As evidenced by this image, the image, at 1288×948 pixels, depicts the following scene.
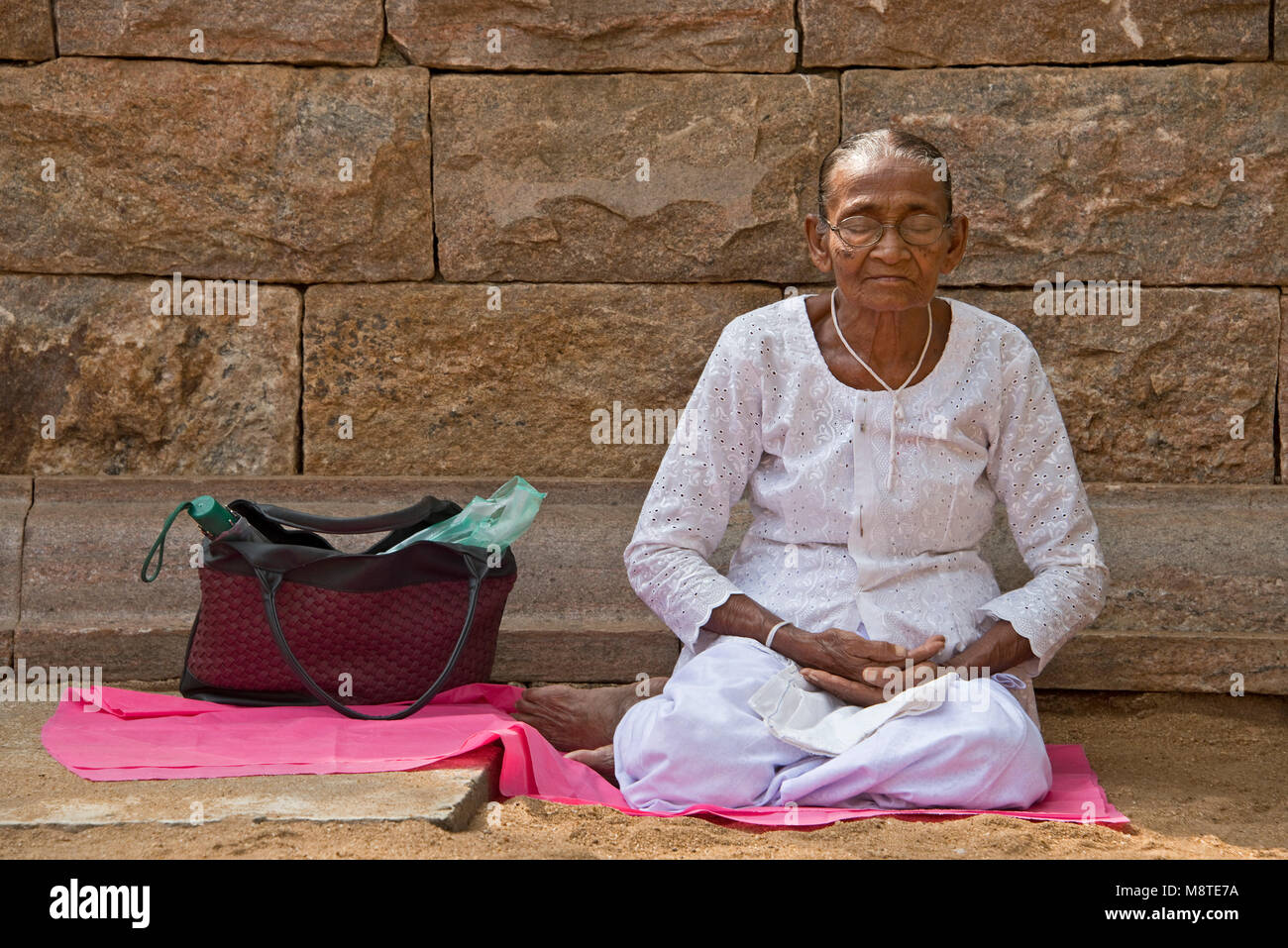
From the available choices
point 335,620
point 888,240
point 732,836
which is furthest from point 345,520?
point 888,240

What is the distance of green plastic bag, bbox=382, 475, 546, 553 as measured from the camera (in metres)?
3.49

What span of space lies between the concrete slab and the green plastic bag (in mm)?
669

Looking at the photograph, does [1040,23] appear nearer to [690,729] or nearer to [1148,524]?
[1148,524]

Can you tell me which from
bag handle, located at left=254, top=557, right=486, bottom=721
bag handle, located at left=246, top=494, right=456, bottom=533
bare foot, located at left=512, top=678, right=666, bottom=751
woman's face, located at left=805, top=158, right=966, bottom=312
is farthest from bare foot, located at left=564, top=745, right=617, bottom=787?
woman's face, located at left=805, top=158, right=966, bottom=312

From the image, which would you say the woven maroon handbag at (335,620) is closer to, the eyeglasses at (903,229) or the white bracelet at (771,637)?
the white bracelet at (771,637)

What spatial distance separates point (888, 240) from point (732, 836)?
1.31 m

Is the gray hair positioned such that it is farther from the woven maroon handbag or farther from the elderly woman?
the woven maroon handbag

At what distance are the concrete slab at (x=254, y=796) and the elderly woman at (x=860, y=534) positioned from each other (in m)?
0.39

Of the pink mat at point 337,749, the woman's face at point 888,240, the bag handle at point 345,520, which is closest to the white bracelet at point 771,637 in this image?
the pink mat at point 337,749

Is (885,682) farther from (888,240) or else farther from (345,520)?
(345,520)

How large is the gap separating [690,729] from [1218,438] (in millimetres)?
2204

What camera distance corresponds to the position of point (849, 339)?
317 cm

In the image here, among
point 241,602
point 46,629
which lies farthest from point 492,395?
point 46,629

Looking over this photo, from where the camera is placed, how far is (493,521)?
3535 millimetres
